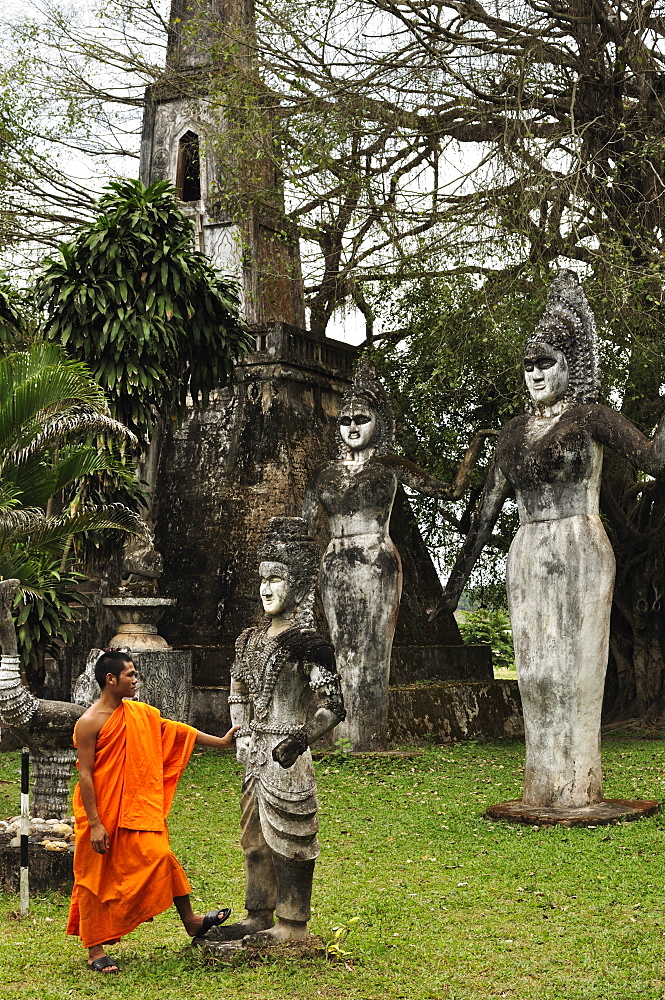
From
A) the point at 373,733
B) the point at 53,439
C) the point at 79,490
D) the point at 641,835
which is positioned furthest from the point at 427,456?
the point at 641,835

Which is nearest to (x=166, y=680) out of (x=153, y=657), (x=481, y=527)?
(x=153, y=657)

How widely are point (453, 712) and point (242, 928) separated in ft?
23.8

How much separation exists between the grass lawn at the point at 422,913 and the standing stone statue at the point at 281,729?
0.30 meters

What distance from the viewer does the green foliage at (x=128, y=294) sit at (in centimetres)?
1091

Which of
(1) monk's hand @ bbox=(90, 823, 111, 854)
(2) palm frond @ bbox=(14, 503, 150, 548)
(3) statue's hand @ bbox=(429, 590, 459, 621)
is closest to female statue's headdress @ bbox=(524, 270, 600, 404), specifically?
(3) statue's hand @ bbox=(429, 590, 459, 621)

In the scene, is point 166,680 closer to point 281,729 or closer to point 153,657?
point 153,657

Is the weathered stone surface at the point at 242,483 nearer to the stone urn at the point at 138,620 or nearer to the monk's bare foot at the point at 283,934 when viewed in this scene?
the stone urn at the point at 138,620

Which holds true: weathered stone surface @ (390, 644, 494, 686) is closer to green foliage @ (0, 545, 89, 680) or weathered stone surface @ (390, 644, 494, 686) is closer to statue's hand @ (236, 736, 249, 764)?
green foliage @ (0, 545, 89, 680)

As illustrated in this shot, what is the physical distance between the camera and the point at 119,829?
5.16 meters

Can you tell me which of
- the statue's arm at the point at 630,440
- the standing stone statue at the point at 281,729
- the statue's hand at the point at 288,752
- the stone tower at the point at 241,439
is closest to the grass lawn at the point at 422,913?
the standing stone statue at the point at 281,729

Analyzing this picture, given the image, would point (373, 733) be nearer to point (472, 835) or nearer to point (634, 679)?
point (472, 835)

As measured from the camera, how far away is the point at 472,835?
7344mm

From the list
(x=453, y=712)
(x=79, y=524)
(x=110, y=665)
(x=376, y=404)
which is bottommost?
(x=453, y=712)

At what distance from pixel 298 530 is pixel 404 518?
34.0 ft
